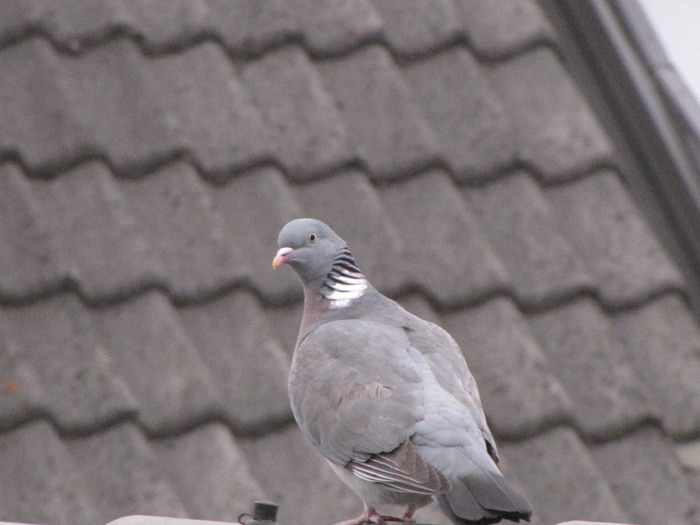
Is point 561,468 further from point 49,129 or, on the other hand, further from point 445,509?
point 49,129

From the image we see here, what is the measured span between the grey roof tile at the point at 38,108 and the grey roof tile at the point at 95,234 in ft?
0.23

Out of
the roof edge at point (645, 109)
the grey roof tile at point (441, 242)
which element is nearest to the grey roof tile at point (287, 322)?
the grey roof tile at point (441, 242)

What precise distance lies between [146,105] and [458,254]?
0.80 metres

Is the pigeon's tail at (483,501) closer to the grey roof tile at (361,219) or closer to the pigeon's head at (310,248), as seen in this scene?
the pigeon's head at (310,248)

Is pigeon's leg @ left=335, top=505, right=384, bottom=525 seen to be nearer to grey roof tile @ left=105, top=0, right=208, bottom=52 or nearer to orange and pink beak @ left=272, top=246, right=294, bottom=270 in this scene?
orange and pink beak @ left=272, top=246, right=294, bottom=270

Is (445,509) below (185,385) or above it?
above

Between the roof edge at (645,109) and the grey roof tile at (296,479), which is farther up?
the roof edge at (645,109)

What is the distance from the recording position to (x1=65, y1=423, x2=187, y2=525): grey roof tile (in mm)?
2586

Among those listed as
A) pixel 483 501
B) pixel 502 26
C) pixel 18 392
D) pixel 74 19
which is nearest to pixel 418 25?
pixel 502 26

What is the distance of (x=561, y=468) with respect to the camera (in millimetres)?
2879

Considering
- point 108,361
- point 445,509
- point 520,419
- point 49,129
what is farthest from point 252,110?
point 445,509

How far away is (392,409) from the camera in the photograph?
2209mm

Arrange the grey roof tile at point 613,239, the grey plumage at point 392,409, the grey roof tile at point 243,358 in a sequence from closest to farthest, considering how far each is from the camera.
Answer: the grey plumage at point 392,409 < the grey roof tile at point 243,358 < the grey roof tile at point 613,239

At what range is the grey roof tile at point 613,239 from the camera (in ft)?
10.6
